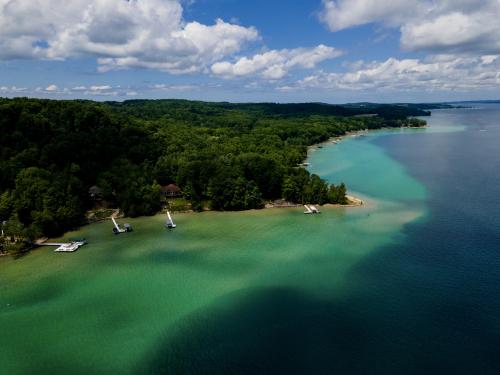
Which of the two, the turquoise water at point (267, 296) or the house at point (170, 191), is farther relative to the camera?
the house at point (170, 191)

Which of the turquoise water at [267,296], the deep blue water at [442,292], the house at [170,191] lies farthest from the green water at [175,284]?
the house at [170,191]

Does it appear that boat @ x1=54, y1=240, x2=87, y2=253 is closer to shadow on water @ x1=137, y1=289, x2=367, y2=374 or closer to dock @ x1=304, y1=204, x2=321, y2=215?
shadow on water @ x1=137, y1=289, x2=367, y2=374

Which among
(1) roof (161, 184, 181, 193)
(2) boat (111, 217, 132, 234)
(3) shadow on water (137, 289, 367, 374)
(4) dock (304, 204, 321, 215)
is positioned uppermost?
(1) roof (161, 184, 181, 193)

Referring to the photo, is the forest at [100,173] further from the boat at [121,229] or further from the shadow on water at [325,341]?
the shadow on water at [325,341]

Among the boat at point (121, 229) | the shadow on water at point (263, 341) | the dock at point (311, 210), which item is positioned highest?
the shadow on water at point (263, 341)

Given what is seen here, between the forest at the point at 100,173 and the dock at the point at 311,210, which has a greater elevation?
the forest at the point at 100,173

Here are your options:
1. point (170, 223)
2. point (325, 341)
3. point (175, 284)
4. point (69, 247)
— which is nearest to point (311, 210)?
point (170, 223)

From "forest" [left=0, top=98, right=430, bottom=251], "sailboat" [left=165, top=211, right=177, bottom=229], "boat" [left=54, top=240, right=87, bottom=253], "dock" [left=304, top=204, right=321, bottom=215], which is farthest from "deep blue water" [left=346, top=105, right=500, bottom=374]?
"boat" [left=54, top=240, right=87, bottom=253]
